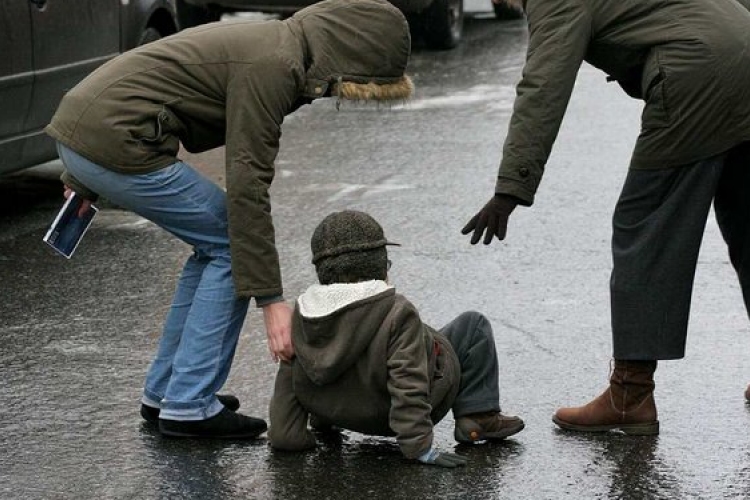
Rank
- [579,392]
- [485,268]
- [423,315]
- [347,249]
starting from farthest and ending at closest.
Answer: [485,268], [423,315], [579,392], [347,249]

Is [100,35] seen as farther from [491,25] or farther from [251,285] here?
[491,25]

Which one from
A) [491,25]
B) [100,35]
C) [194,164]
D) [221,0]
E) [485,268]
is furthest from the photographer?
[491,25]

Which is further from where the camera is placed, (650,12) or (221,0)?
(221,0)

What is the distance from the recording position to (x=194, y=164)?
9.91m

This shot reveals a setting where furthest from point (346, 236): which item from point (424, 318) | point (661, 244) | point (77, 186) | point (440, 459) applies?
point (424, 318)

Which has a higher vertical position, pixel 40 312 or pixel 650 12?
pixel 650 12

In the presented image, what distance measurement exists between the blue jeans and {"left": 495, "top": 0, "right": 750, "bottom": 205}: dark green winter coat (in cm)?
88

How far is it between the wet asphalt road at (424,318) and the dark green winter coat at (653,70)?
0.87m

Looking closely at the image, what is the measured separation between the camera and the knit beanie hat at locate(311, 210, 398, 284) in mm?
4848

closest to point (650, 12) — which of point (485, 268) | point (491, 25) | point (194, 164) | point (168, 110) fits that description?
point (168, 110)

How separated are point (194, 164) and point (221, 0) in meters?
3.83

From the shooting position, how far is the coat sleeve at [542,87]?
495cm

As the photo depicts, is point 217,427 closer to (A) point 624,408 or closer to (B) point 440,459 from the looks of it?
(B) point 440,459

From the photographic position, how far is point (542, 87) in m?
4.98
